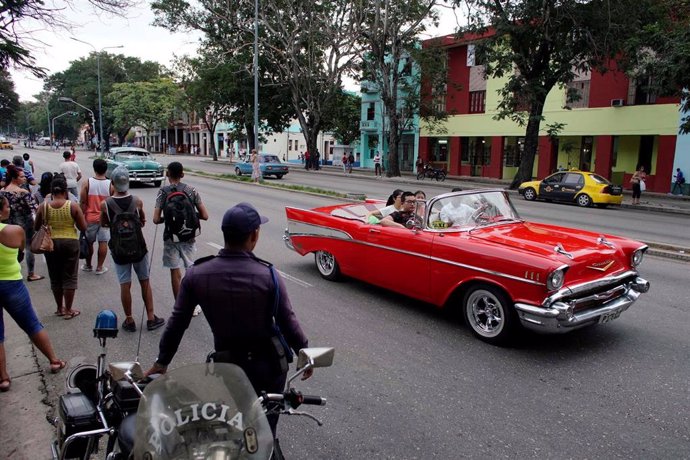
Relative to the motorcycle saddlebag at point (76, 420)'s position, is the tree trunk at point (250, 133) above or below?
above

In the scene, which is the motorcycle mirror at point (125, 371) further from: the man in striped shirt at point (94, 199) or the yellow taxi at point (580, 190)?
the yellow taxi at point (580, 190)

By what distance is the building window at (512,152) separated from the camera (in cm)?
3525

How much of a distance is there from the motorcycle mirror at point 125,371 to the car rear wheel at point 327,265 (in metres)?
5.25

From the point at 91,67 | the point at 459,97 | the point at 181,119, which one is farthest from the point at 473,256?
the point at 91,67

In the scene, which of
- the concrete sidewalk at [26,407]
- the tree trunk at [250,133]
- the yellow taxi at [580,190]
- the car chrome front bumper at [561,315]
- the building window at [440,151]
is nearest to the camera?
the concrete sidewalk at [26,407]

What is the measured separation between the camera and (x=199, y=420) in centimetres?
198

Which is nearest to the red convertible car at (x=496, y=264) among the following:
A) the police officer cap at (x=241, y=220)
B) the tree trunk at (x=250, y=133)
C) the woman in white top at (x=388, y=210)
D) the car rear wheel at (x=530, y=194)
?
the woman in white top at (x=388, y=210)

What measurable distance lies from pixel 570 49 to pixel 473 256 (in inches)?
834

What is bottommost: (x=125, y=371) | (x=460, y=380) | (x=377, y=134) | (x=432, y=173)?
(x=460, y=380)

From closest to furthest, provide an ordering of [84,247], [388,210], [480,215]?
[480,215], [388,210], [84,247]

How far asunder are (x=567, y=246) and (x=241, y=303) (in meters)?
3.96

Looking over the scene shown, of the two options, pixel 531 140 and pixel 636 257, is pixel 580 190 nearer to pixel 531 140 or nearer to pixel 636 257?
pixel 531 140

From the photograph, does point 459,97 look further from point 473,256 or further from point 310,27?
point 473,256

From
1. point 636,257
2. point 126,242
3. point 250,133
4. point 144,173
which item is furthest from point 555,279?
point 250,133
